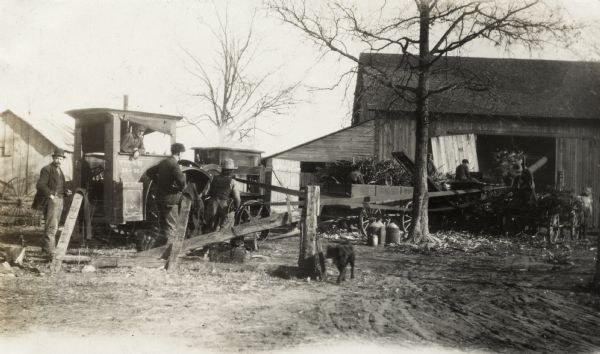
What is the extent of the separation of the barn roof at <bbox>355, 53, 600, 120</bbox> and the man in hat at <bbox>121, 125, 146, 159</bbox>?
12.8 meters

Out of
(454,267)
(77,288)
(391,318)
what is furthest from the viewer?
(454,267)

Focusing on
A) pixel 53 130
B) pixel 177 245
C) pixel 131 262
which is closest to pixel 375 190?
pixel 177 245

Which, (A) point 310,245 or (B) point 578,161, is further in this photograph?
(B) point 578,161

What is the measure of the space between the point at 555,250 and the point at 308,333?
958 centimetres

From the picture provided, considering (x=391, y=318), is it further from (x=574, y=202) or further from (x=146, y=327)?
(x=574, y=202)

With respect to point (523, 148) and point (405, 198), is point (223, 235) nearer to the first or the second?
point (405, 198)

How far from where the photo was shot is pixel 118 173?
10594mm

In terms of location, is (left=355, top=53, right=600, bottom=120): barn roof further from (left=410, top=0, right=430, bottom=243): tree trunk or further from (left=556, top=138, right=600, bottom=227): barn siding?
(left=410, top=0, right=430, bottom=243): tree trunk

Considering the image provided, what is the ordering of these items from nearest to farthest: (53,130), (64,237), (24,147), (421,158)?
1. (64,237)
2. (421,158)
3. (24,147)
4. (53,130)

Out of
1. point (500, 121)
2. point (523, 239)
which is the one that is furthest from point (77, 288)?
point (500, 121)

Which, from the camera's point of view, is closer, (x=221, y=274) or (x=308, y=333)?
(x=308, y=333)

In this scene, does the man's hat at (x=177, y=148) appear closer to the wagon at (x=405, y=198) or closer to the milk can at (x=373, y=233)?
the milk can at (x=373, y=233)

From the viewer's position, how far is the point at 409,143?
24.5m

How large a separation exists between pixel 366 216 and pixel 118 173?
24.1ft
